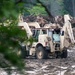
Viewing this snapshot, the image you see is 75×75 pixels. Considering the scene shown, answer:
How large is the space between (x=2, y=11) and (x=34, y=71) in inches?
581

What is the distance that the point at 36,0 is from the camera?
5.36 ft

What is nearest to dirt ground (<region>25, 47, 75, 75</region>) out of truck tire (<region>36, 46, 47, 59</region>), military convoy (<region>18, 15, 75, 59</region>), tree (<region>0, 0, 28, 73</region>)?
truck tire (<region>36, 46, 47, 59</region>)

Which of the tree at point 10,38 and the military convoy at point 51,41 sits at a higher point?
the tree at point 10,38

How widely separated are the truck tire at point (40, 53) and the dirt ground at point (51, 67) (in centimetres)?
33

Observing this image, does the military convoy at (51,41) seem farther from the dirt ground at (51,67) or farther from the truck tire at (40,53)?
the dirt ground at (51,67)

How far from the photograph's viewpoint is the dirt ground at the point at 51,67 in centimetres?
1546

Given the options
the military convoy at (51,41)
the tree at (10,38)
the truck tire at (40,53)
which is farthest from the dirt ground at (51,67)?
the tree at (10,38)

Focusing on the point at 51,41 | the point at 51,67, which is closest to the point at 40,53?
the point at 51,41

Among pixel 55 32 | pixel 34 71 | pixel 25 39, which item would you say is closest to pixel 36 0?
pixel 25 39

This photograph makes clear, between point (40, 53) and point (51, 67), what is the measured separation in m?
2.59

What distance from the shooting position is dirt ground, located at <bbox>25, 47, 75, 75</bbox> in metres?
15.5

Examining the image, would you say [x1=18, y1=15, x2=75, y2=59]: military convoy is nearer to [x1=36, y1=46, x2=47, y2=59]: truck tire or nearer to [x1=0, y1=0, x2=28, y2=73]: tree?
[x1=36, y1=46, x2=47, y2=59]: truck tire

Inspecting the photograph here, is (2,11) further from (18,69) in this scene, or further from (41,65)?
(41,65)

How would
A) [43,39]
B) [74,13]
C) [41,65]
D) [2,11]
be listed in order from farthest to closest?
1. [74,13]
2. [43,39]
3. [41,65]
4. [2,11]
